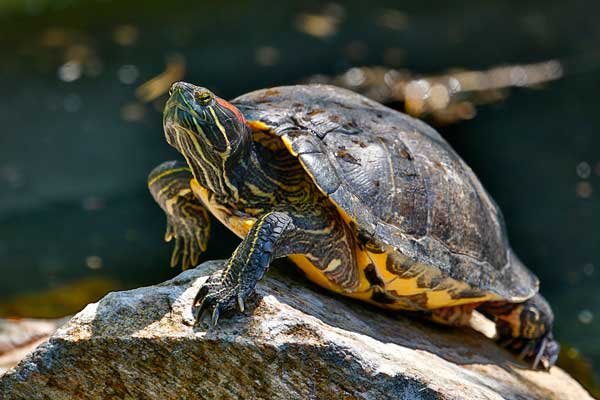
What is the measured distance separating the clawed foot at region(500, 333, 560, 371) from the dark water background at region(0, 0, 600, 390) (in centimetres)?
129

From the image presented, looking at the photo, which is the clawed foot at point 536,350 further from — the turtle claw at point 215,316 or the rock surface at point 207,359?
the turtle claw at point 215,316

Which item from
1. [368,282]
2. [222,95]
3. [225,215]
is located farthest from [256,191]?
[222,95]

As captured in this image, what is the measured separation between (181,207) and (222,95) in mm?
5055

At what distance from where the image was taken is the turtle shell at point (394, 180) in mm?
3500

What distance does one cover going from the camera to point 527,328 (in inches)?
168

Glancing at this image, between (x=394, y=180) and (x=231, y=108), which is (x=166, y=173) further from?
(x=394, y=180)

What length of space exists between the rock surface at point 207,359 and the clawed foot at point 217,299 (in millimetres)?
44

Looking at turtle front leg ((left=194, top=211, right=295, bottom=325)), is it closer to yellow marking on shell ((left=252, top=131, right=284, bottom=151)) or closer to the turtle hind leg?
yellow marking on shell ((left=252, top=131, right=284, bottom=151))

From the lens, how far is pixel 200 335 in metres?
2.98

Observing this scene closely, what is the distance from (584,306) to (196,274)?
3.58 meters

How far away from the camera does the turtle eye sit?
328 centimetres

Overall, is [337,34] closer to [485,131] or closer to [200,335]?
[485,131]

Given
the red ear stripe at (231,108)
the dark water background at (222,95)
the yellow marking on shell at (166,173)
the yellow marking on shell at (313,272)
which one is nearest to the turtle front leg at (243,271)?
the yellow marking on shell at (313,272)

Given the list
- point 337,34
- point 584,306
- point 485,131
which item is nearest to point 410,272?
point 584,306
